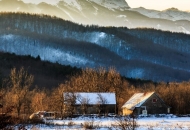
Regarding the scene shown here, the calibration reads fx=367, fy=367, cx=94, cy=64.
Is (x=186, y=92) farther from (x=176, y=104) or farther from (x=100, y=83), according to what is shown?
(x=100, y=83)

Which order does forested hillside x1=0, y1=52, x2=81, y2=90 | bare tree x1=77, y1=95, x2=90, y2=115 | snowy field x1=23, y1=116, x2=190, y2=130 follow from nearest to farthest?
snowy field x1=23, y1=116, x2=190, y2=130 < bare tree x1=77, y1=95, x2=90, y2=115 < forested hillside x1=0, y1=52, x2=81, y2=90

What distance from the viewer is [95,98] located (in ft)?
222

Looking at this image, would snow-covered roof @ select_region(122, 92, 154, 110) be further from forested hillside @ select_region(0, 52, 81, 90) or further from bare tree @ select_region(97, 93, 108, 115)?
forested hillside @ select_region(0, 52, 81, 90)

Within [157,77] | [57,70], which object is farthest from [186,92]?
[157,77]

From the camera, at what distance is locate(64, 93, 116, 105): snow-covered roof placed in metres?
65.6

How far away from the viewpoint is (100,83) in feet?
268

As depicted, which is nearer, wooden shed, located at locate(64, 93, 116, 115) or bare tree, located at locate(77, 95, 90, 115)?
bare tree, located at locate(77, 95, 90, 115)

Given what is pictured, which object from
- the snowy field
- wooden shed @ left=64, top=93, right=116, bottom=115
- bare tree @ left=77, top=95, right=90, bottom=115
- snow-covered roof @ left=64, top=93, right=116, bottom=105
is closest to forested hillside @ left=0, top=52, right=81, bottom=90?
snow-covered roof @ left=64, top=93, right=116, bottom=105

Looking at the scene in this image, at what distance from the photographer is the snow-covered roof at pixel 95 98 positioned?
65.6 meters

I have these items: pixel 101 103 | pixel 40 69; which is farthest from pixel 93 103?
pixel 40 69

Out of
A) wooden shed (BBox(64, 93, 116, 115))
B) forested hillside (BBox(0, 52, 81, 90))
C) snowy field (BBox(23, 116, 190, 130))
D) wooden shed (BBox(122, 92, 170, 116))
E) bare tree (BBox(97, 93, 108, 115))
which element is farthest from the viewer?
forested hillside (BBox(0, 52, 81, 90))

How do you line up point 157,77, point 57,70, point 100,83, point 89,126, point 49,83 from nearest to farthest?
point 89,126 → point 100,83 → point 49,83 → point 57,70 → point 157,77

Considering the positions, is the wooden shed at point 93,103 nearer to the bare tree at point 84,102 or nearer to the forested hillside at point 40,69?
the bare tree at point 84,102

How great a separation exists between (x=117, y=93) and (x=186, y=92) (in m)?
14.8
